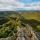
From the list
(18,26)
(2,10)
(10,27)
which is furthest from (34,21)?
(2,10)

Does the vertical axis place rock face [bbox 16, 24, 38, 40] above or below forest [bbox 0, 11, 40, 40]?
below

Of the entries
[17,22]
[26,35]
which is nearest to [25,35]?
[26,35]

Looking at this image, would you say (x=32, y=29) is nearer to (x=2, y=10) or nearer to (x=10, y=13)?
(x=10, y=13)

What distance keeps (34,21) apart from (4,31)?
42 centimetres

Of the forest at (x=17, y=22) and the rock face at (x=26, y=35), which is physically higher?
the forest at (x=17, y=22)

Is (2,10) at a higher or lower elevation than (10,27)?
higher

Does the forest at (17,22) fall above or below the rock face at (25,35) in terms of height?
above

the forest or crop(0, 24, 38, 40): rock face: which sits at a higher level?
the forest

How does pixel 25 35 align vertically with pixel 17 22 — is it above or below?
below

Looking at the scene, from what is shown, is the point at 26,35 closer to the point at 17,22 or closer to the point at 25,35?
the point at 25,35

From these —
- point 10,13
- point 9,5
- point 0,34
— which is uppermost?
point 9,5

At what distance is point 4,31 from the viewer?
133cm

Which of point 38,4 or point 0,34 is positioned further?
point 38,4

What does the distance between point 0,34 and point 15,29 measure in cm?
20
